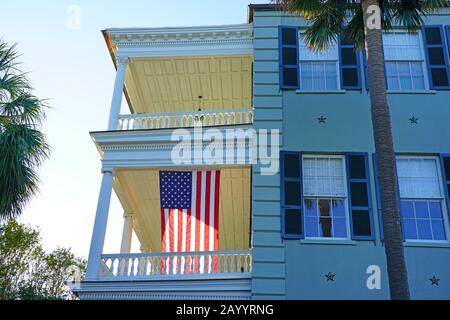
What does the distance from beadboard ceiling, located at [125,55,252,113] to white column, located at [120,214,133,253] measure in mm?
3908

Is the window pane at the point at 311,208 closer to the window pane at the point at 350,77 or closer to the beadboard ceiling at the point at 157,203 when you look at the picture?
the beadboard ceiling at the point at 157,203

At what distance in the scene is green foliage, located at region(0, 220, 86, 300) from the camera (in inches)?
1066

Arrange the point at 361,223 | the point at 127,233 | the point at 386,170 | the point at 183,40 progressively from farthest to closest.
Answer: the point at 127,233
the point at 183,40
the point at 361,223
the point at 386,170

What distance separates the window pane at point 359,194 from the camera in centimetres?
1281

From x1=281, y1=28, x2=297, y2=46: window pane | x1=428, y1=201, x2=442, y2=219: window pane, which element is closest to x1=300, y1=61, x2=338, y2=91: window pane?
x1=281, y1=28, x2=297, y2=46: window pane

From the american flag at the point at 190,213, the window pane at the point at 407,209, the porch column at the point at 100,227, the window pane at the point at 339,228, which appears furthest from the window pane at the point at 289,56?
the porch column at the point at 100,227

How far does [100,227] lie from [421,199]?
26.8 ft

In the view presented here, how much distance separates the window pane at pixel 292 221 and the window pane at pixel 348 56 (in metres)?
4.78

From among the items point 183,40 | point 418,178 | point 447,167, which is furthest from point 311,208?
point 183,40

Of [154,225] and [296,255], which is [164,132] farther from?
[154,225]

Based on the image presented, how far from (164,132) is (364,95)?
223 inches

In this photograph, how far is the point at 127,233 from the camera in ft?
55.4

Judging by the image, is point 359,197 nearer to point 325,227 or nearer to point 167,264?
point 325,227
